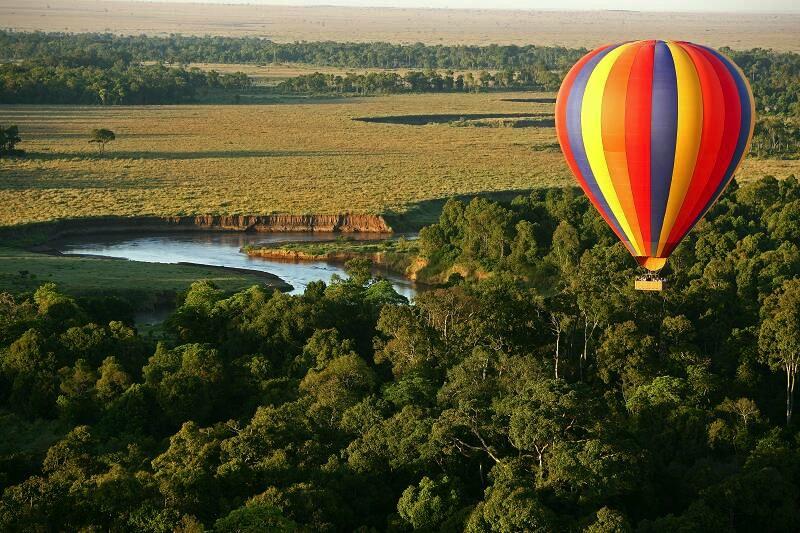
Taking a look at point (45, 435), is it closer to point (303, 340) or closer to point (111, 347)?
point (111, 347)

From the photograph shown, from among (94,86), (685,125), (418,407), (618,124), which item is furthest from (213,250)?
(94,86)

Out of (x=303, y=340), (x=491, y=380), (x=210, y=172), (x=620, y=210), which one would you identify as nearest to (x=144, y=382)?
(x=303, y=340)

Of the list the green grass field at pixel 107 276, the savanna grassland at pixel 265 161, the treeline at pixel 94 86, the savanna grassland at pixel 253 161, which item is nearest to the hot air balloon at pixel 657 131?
the green grass field at pixel 107 276

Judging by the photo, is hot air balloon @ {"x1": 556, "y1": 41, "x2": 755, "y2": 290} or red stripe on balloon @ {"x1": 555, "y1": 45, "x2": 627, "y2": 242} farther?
red stripe on balloon @ {"x1": 555, "y1": 45, "x2": 627, "y2": 242}

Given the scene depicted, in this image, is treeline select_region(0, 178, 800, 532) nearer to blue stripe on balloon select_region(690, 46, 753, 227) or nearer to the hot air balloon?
the hot air balloon

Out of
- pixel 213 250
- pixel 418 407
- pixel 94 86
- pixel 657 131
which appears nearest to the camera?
pixel 657 131

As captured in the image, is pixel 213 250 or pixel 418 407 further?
pixel 213 250

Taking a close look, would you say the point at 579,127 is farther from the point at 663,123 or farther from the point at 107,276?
the point at 107,276

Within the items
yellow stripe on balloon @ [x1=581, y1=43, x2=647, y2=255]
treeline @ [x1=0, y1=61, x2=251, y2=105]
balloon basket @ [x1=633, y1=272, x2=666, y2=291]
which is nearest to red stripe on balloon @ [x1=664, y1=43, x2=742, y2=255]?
balloon basket @ [x1=633, y1=272, x2=666, y2=291]
